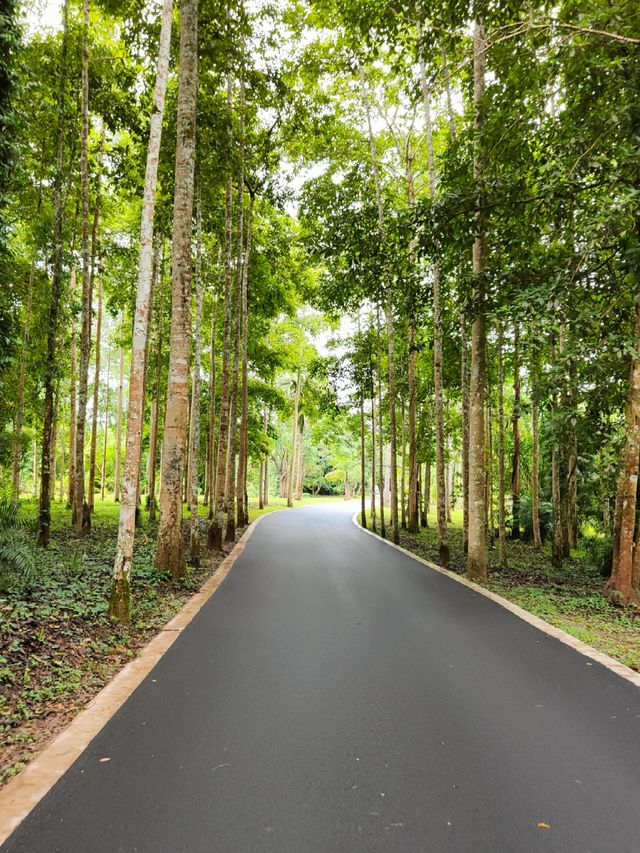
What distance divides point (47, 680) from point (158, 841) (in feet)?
7.52

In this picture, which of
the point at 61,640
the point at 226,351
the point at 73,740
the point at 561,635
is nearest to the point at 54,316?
the point at 226,351

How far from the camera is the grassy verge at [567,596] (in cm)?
566

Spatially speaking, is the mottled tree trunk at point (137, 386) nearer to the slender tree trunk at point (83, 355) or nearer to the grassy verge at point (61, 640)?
the grassy verge at point (61, 640)

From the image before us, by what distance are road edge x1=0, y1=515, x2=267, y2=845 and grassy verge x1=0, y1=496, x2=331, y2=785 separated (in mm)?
95

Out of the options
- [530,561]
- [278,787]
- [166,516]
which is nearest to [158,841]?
[278,787]

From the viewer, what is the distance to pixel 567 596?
8.41m

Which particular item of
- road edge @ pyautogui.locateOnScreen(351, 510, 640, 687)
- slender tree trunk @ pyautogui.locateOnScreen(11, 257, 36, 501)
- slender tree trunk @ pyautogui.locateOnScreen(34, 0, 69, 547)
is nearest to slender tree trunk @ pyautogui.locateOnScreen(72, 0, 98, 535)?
slender tree trunk @ pyautogui.locateOnScreen(34, 0, 69, 547)

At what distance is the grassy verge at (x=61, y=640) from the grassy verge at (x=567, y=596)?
502cm

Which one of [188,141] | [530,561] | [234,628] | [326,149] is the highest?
[326,149]

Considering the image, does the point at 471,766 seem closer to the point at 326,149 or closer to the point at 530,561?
the point at 530,561

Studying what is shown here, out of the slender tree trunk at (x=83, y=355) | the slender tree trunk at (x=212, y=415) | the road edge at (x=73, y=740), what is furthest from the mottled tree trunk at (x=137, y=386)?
the slender tree trunk at (x=212, y=415)

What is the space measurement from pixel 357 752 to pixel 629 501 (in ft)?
21.8

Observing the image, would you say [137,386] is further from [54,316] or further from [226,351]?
[226,351]

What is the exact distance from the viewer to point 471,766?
2.76 meters
